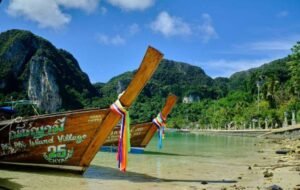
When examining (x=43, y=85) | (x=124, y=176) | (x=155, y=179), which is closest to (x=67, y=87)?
(x=43, y=85)

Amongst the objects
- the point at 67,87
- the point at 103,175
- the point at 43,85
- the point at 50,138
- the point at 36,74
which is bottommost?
the point at 103,175

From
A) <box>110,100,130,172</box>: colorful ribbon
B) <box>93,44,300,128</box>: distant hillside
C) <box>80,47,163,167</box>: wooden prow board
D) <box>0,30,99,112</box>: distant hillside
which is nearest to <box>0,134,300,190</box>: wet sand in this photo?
<box>110,100,130,172</box>: colorful ribbon

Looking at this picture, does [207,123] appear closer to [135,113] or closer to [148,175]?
[135,113]

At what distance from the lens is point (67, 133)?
10.6m

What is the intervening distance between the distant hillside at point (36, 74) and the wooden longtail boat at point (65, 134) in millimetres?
104921

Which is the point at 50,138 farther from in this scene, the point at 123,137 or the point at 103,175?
the point at 123,137

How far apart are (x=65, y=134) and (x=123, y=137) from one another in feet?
6.34

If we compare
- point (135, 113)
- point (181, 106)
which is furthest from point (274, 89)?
point (181, 106)

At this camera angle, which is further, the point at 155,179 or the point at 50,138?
the point at 50,138

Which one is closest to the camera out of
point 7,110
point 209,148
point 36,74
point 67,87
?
point 7,110

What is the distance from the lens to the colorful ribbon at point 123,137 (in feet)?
30.1

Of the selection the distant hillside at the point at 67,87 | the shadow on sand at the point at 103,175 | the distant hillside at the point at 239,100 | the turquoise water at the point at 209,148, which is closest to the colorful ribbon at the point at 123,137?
the shadow on sand at the point at 103,175

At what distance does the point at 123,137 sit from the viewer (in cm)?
941

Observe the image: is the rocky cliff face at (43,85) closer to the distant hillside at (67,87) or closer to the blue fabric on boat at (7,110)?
the distant hillside at (67,87)
